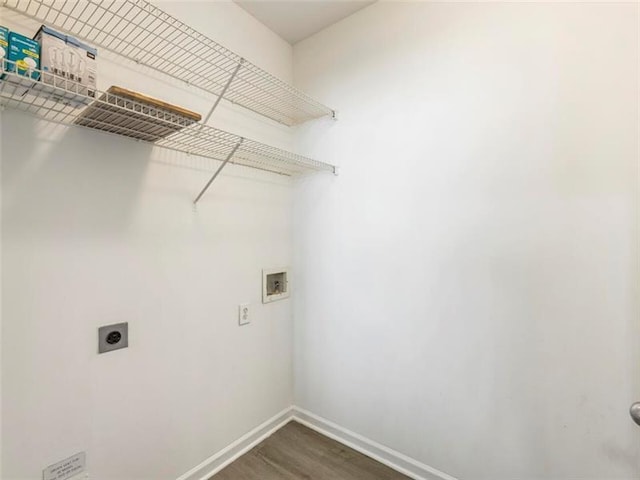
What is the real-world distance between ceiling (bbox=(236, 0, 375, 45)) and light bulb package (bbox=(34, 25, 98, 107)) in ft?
3.64

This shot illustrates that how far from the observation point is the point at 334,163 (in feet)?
6.16

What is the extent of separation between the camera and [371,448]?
171 cm

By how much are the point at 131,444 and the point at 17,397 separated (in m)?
0.49

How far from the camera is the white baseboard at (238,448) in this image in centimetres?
154

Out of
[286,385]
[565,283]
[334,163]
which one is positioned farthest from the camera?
[286,385]

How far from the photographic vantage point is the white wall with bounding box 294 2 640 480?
112 cm

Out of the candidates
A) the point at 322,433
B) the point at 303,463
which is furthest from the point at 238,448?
the point at 322,433

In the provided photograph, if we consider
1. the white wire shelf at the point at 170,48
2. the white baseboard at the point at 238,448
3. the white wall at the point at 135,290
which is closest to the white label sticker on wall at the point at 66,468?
the white wall at the point at 135,290

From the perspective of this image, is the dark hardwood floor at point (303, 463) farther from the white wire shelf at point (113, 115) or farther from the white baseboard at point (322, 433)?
the white wire shelf at point (113, 115)

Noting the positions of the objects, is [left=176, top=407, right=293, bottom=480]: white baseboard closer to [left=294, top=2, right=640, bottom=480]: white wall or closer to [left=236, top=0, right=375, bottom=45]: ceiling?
[left=294, top=2, right=640, bottom=480]: white wall

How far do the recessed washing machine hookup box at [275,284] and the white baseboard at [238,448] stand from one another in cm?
76

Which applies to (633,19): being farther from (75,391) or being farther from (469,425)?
(75,391)

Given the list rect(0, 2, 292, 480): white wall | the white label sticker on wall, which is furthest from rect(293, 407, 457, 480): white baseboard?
the white label sticker on wall

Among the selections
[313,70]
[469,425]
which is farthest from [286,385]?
[313,70]
